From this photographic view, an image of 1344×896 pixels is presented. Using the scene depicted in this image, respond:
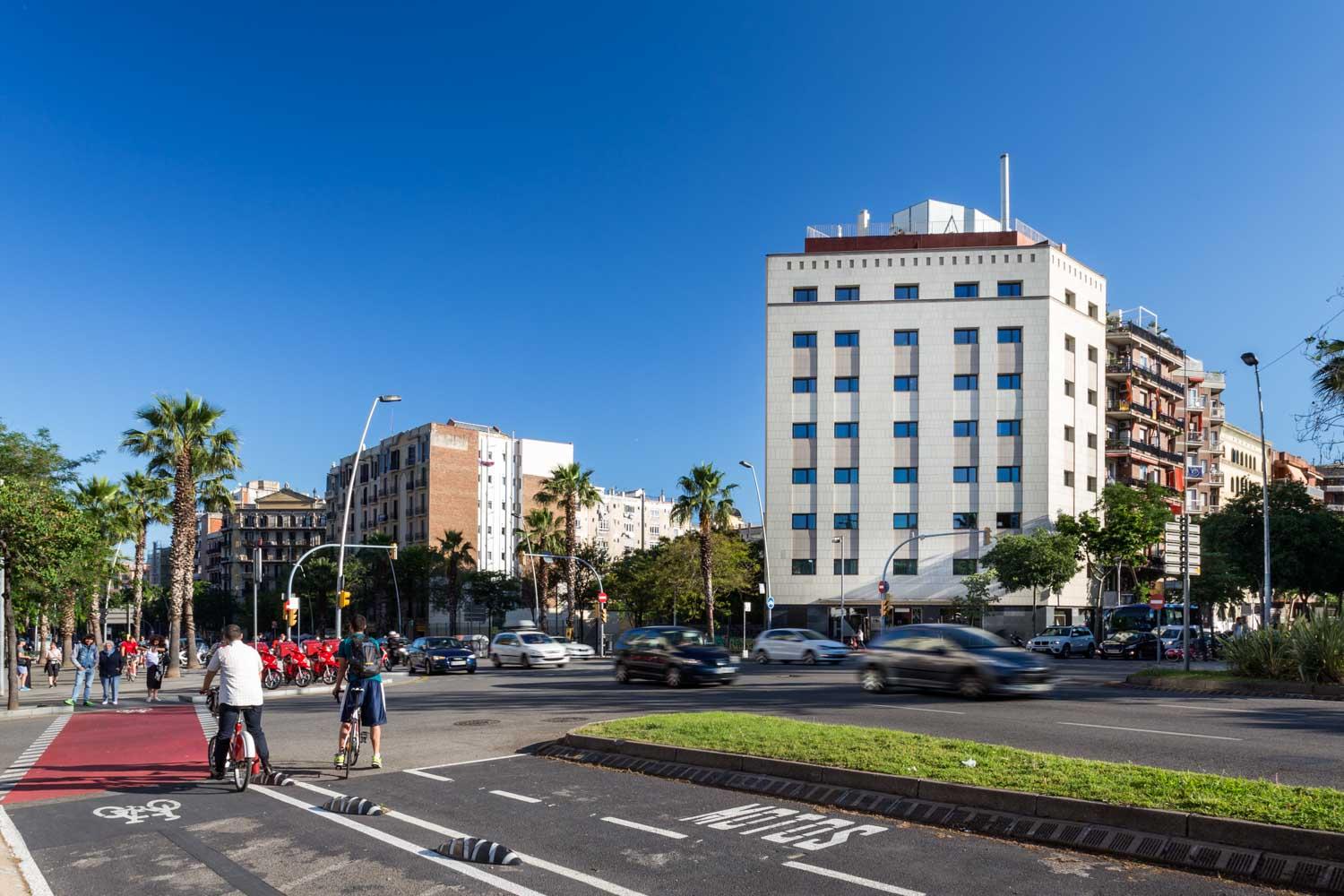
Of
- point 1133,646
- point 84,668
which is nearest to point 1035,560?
point 1133,646

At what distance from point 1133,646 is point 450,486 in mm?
68764

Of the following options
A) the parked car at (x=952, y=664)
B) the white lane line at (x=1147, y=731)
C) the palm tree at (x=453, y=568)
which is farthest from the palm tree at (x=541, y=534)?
the white lane line at (x=1147, y=731)

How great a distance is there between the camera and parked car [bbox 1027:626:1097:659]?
155 feet

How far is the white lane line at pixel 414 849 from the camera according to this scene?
6914 mm

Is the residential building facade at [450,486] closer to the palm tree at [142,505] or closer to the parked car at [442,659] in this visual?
the palm tree at [142,505]

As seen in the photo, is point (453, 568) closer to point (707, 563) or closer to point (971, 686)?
point (707, 563)

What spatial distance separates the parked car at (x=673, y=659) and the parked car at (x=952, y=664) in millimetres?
4348

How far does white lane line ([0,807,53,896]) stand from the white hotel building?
2228 inches

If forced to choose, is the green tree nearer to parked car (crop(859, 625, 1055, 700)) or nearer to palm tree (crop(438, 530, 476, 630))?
parked car (crop(859, 625, 1055, 700))

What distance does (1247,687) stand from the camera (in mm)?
21781

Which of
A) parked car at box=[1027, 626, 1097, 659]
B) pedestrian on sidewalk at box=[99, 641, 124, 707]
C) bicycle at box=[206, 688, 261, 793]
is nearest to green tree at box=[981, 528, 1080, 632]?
parked car at box=[1027, 626, 1097, 659]

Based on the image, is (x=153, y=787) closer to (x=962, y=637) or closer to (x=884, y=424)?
(x=962, y=637)

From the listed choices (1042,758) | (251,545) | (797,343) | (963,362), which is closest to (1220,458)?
(963,362)

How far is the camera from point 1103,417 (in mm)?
68938
